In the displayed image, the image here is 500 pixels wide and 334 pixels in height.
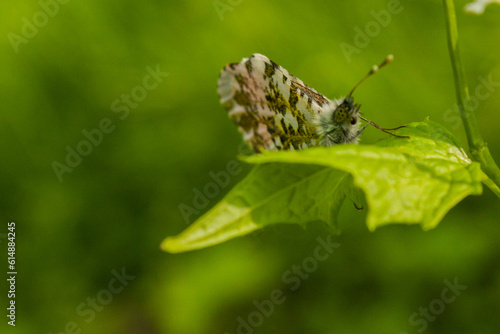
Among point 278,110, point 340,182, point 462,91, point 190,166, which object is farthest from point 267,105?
point 190,166

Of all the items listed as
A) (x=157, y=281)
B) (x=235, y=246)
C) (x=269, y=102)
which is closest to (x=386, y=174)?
(x=269, y=102)

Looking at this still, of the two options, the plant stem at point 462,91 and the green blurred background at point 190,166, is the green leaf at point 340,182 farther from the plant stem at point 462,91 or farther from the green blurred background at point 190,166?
the green blurred background at point 190,166

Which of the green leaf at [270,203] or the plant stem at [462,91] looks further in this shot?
the plant stem at [462,91]

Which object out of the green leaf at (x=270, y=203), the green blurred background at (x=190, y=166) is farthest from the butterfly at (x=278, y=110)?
the green blurred background at (x=190, y=166)

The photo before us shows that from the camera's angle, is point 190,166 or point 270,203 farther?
point 190,166

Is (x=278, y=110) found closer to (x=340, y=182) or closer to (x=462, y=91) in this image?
(x=340, y=182)

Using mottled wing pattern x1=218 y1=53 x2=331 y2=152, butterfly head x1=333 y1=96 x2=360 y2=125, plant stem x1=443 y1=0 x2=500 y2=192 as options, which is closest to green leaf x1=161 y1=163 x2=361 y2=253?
mottled wing pattern x1=218 y1=53 x2=331 y2=152

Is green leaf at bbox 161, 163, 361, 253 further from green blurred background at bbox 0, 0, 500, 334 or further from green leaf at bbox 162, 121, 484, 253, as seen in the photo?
green blurred background at bbox 0, 0, 500, 334
